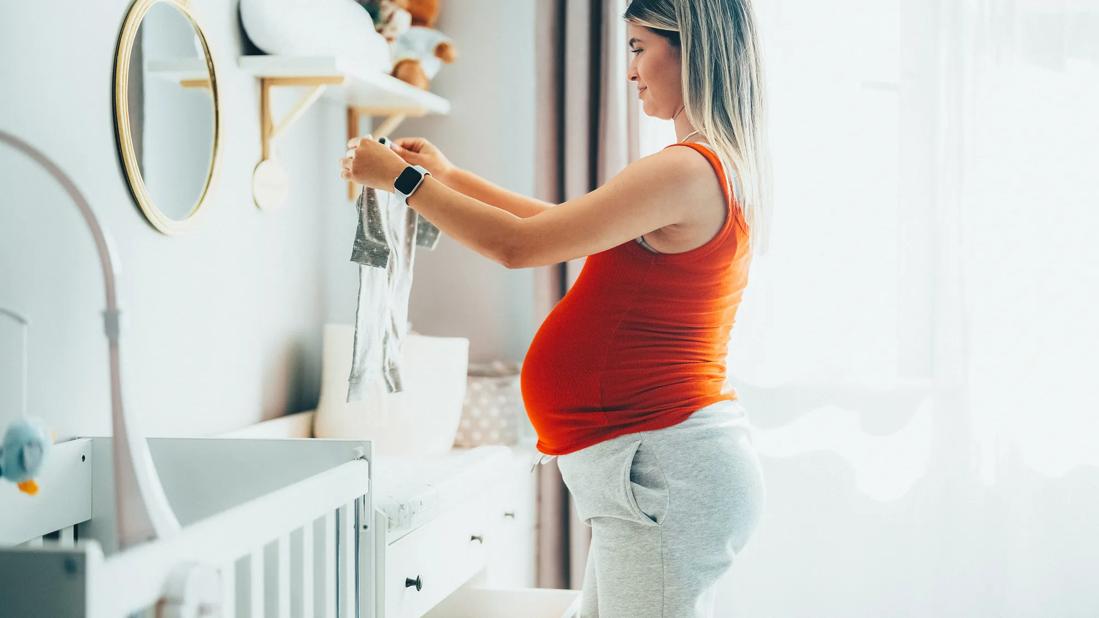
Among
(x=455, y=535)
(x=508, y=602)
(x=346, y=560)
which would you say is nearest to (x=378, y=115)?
(x=455, y=535)

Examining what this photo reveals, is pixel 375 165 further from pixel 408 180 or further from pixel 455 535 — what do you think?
pixel 455 535

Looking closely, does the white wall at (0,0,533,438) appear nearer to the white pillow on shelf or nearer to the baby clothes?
the white pillow on shelf

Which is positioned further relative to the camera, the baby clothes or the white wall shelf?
the white wall shelf

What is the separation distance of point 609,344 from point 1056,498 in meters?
1.51


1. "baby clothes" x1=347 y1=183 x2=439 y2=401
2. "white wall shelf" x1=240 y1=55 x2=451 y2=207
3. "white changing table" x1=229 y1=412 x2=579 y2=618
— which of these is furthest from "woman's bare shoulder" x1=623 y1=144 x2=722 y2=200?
"white wall shelf" x1=240 y1=55 x2=451 y2=207

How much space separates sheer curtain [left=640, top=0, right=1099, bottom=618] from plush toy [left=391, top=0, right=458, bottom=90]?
2.60ft

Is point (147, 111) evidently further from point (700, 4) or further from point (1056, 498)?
point (1056, 498)

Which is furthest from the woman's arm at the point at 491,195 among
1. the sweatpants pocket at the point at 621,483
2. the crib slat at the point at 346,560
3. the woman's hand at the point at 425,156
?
the crib slat at the point at 346,560

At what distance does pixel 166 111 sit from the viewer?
1.82 m

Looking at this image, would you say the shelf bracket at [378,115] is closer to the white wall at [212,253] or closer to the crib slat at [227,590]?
the white wall at [212,253]

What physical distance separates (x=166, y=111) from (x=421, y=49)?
34.2 inches

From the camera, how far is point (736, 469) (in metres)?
1.40

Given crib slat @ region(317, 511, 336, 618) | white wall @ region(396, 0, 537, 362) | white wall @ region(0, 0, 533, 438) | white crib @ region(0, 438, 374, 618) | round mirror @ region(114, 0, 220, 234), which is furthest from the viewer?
white wall @ region(396, 0, 537, 362)

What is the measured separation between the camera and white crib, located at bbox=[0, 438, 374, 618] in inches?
33.2
